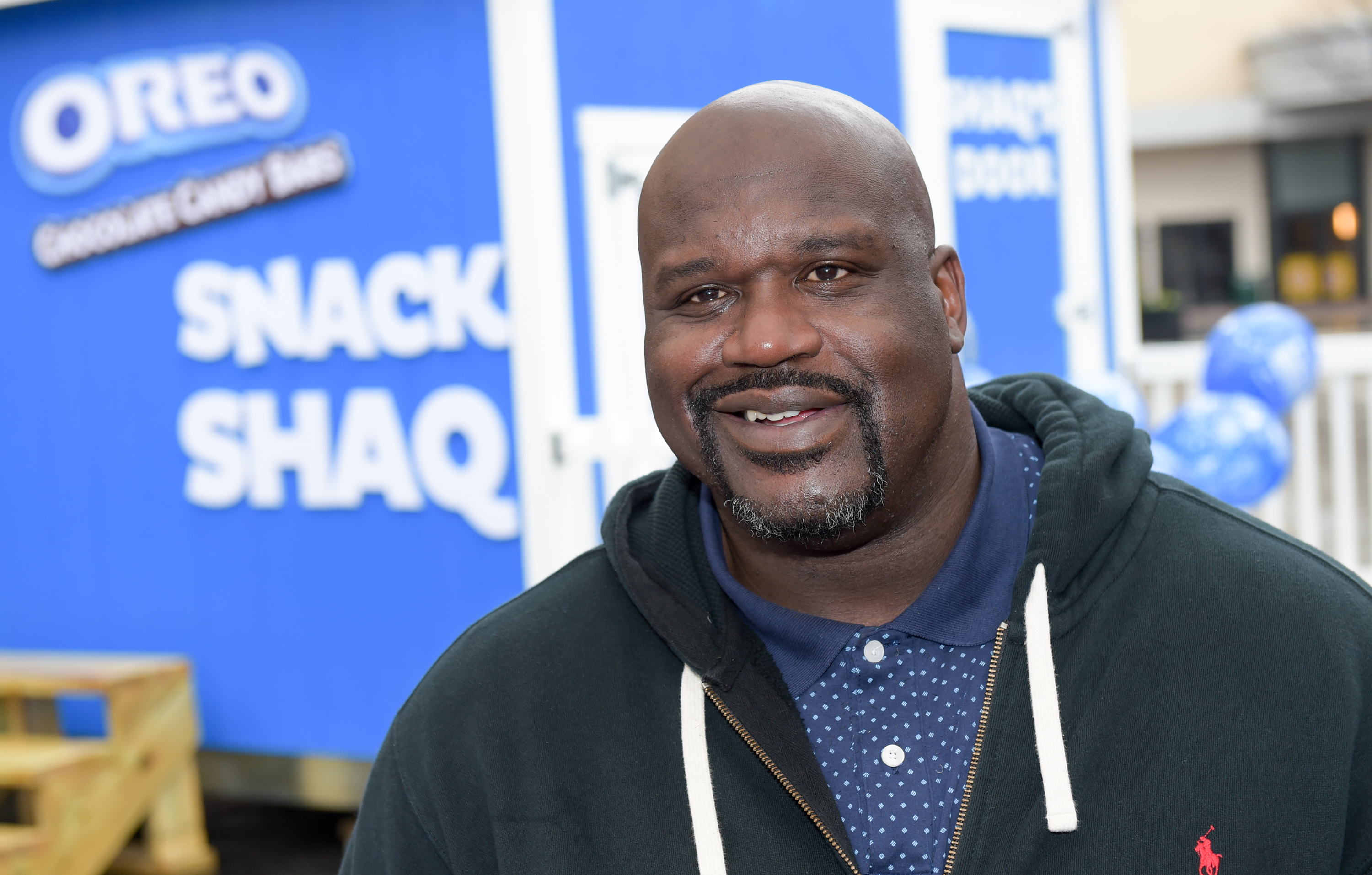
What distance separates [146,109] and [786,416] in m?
4.16

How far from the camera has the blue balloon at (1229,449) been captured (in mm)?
4676

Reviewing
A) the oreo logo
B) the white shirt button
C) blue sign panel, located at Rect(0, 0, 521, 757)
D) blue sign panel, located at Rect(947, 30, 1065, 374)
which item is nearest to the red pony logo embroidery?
the white shirt button

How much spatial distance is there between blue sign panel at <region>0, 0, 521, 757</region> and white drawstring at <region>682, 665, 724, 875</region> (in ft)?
9.95

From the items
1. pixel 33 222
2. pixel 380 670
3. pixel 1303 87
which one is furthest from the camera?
pixel 1303 87

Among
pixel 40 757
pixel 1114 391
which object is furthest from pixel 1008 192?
pixel 40 757

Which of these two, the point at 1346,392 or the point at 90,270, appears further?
the point at 1346,392

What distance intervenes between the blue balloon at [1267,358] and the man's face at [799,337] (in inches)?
171

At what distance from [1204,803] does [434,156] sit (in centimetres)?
375

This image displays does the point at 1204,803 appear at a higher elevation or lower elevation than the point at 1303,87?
lower

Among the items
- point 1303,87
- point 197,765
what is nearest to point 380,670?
point 197,765

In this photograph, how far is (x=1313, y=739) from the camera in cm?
147

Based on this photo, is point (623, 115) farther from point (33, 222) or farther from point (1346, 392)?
point (1346, 392)

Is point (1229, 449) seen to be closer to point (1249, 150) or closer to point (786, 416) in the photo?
point (786, 416)

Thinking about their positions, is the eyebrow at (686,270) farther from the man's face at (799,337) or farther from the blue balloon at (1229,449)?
the blue balloon at (1229,449)
